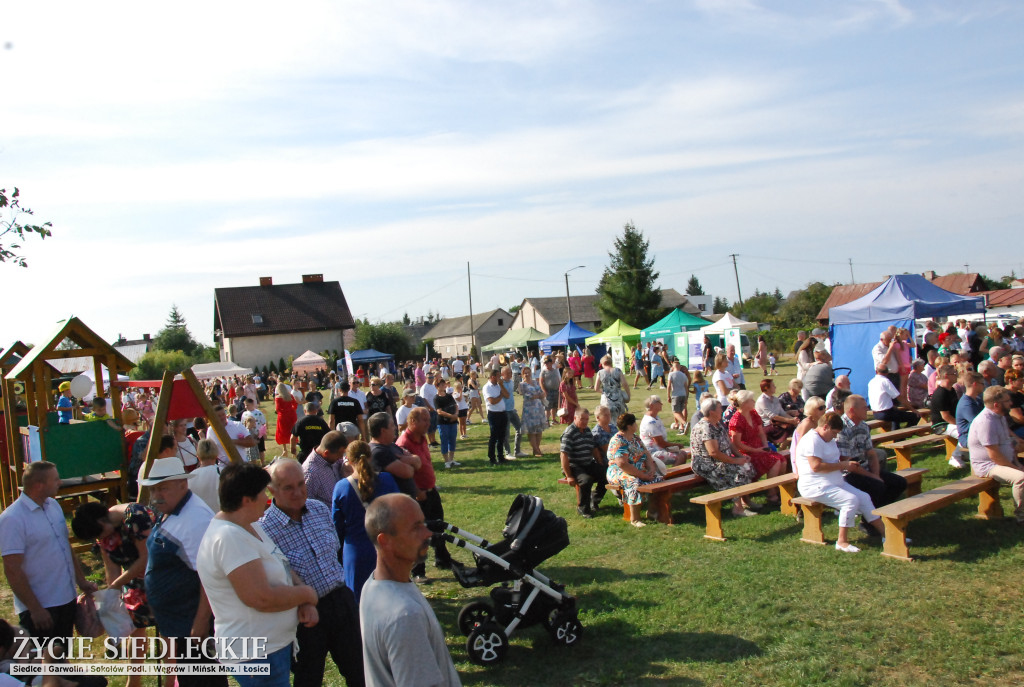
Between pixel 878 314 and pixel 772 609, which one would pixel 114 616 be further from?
pixel 878 314

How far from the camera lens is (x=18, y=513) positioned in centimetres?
425

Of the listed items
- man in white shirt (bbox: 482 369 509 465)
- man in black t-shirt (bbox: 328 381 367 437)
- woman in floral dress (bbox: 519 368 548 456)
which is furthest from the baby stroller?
woman in floral dress (bbox: 519 368 548 456)

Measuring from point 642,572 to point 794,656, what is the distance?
194 cm

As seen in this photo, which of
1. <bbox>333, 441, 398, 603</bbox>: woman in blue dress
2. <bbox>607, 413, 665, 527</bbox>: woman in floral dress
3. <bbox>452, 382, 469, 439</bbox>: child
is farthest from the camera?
<bbox>452, 382, 469, 439</bbox>: child

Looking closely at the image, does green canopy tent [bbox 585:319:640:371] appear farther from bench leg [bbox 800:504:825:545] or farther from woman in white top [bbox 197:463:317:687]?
woman in white top [bbox 197:463:317:687]

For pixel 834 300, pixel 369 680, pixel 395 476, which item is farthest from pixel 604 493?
pixel 834 300

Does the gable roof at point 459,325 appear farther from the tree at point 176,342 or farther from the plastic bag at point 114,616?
the plastic bag at point 114,616

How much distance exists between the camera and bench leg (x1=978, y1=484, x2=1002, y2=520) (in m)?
7.09

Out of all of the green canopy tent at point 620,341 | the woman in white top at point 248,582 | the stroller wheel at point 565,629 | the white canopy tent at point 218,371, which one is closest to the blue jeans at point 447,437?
the stroller wheel at point 565,629

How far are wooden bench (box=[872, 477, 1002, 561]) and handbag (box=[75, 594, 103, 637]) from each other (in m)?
6.10

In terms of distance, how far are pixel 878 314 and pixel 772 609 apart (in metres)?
11.2

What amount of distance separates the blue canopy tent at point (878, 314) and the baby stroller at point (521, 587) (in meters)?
11.6

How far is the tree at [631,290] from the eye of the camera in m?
51.8

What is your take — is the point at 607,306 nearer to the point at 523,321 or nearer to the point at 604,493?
the point at 523,321
